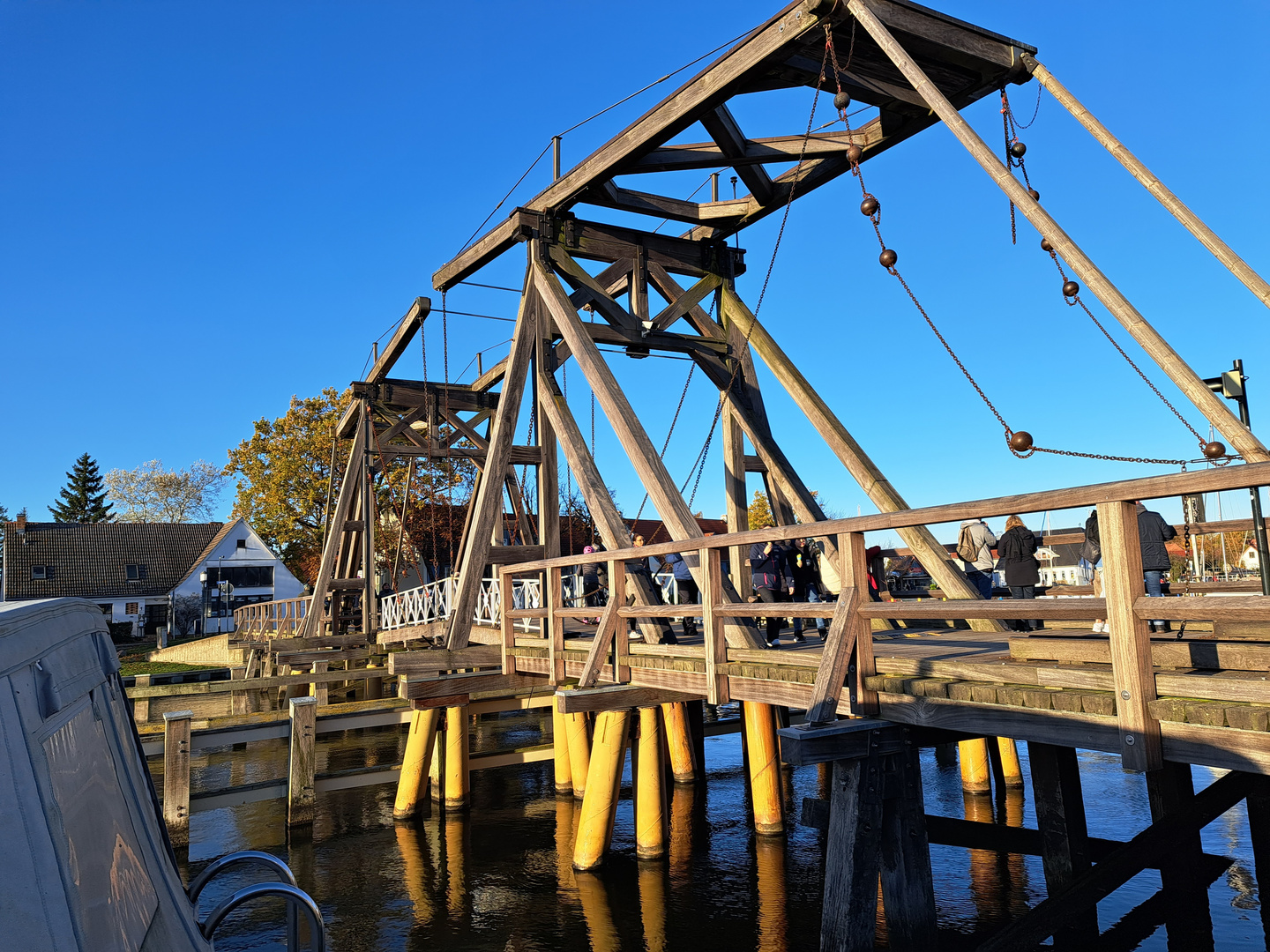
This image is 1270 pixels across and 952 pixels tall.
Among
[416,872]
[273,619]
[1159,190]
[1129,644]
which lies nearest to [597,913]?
[416,872]

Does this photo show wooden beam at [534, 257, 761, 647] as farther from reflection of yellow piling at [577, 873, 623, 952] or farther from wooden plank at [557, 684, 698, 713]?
reflection of yellow piling at [577, 873, 623, 952]

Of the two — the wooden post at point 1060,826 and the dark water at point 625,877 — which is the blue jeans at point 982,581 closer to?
the dark water at point 625,877

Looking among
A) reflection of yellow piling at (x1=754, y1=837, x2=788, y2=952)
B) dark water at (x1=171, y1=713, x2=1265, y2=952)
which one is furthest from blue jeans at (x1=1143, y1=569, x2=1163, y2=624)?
reflection of yellow piling at (x1=754, y1=837, x2=788, y2=952)

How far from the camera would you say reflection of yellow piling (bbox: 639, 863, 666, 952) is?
317 inches

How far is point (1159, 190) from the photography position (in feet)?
17.7

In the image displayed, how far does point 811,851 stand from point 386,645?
1180 centimetres

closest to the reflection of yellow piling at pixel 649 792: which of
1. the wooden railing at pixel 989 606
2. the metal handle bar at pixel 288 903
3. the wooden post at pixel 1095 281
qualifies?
the wooden railing at pixel 989 606

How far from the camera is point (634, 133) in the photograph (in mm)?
9094

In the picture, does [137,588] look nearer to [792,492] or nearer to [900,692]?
[792,492]

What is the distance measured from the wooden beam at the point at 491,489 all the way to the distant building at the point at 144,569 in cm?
3942

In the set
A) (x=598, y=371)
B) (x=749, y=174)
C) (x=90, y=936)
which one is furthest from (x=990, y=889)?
(x=90, y=936)

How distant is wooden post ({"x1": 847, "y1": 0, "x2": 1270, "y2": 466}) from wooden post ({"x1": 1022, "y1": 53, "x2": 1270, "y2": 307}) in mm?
493

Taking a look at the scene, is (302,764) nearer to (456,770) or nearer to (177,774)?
(177,774)

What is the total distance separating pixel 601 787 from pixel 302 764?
458 centimetres
